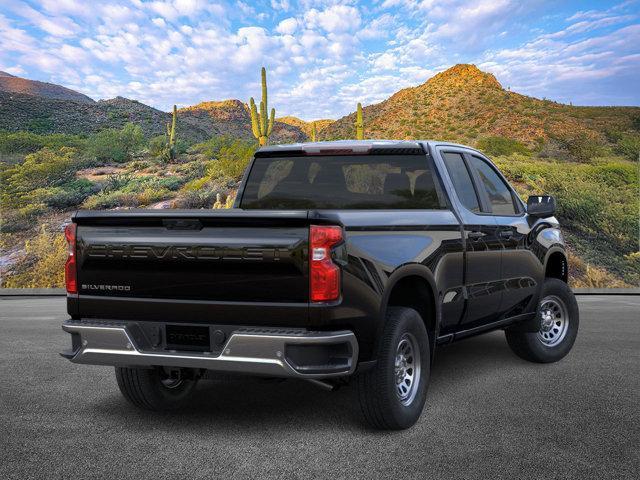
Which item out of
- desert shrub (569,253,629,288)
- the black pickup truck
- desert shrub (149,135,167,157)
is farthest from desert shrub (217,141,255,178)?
the black pickup truck

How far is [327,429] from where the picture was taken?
5496 mm

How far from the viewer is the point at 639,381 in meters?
7.12

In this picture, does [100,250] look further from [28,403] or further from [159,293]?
[28,403]

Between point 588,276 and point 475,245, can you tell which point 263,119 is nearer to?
point 588,276

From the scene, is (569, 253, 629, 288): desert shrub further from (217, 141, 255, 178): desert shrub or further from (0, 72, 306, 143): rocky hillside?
(0, 72, 306, 143): rocky hillside

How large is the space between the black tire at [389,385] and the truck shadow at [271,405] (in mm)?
153

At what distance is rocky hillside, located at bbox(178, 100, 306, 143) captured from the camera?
74.4 m

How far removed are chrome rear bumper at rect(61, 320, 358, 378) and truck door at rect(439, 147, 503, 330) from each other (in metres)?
1.98

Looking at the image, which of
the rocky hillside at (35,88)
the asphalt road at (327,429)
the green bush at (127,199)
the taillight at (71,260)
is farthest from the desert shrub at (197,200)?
the rocky hillside at (35,88)

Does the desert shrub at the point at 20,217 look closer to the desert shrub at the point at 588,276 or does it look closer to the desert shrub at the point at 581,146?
the desert shrub at the point at 588,276

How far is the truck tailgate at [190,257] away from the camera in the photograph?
185 inches

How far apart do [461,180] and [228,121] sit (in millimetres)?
75778

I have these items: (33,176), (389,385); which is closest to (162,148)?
(33,176)

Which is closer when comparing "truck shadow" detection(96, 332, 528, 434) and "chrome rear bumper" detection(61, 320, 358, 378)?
"chrome rear bumper" detection(61, 320, 358, 378)
